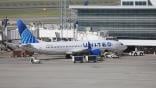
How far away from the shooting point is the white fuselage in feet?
269

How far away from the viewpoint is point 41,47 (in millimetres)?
82000

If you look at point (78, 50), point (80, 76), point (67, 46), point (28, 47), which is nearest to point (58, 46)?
point (67, 46)

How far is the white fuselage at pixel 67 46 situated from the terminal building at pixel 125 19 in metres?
19.4

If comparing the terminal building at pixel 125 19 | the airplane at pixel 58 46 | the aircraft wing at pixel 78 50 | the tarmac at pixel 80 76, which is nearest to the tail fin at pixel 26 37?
the airplane at pixel 58 46

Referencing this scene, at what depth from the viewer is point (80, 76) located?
5425 cm

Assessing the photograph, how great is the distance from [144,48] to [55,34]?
20.2 meters

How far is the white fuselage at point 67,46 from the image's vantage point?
82.1 m

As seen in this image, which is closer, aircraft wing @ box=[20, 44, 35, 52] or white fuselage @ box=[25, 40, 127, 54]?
aircraft wing @ box=[20, 44, 35, 52]

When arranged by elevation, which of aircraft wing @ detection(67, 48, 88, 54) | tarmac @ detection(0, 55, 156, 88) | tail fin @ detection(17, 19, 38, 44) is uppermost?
tail fin @ detection(17, 19, 38, 44)

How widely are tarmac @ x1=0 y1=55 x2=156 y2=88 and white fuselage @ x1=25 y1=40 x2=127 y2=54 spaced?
13.7m

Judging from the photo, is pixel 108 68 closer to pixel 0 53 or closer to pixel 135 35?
pixel 0 53

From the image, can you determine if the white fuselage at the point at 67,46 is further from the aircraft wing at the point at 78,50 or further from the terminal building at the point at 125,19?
the terminal building at the point at 125,19

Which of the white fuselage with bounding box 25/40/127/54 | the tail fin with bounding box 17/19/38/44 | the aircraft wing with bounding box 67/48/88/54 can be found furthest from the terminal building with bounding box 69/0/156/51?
the tail fin with bounding box 17/19/38/44

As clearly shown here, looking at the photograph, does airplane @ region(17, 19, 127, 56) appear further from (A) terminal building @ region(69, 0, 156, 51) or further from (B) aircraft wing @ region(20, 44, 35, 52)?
(A) terminal building @ region(69, 0, 156, 51)
